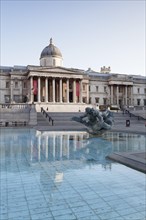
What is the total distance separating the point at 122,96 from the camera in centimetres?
7769

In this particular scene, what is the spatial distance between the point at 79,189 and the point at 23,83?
6104cm

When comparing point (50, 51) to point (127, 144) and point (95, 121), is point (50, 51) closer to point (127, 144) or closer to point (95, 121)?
point (95, 121)

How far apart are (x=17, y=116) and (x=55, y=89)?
29386 millimetres

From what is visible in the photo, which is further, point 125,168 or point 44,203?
point 125,168

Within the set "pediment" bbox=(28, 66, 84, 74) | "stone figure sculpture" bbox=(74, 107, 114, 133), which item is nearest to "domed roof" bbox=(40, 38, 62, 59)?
"pediment" bbox=(28, 66, 84, 74)

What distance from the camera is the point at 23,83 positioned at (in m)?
65.9

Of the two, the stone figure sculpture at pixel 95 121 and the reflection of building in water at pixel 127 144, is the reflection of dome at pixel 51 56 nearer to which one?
the stone figure sculpture at pixel 95 121

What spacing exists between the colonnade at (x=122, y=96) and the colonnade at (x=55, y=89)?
1432 cm

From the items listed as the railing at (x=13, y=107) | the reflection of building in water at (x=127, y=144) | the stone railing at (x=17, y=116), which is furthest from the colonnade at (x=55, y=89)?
the reflection of building in water at (x=127, y=144)

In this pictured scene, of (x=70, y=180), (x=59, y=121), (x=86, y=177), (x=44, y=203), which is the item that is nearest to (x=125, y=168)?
(x=86, y=177)

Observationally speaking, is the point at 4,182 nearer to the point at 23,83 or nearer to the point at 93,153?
the point at 93,153

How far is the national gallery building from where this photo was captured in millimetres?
61219

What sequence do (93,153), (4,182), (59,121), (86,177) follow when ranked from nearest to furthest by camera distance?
(4,182) < (86,177) < (93,153) < (59,121)

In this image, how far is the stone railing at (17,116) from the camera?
37.2 m
